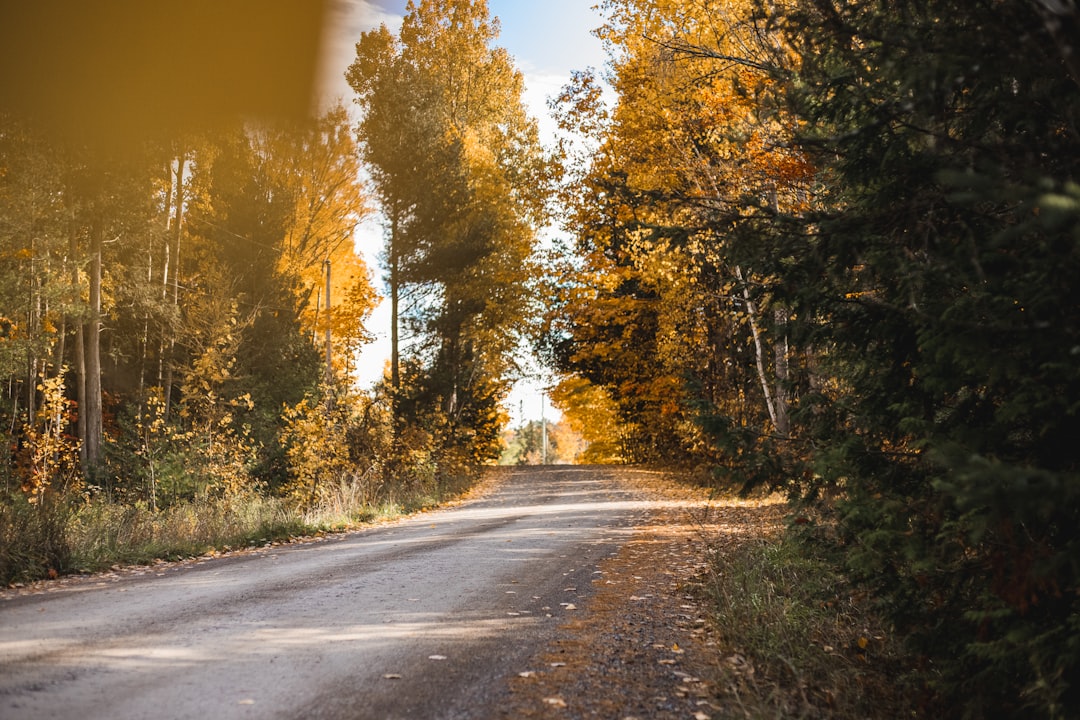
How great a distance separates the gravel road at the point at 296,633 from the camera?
13.3 feet

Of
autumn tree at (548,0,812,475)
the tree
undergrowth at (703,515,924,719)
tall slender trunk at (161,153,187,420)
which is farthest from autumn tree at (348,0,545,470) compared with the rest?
the tree

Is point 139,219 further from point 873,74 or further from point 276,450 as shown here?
point 873,74

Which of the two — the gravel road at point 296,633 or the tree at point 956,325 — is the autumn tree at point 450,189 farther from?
the tree at point 956,325

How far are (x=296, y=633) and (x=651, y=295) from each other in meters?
20.4

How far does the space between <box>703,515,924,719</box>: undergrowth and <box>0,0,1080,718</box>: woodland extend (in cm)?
30

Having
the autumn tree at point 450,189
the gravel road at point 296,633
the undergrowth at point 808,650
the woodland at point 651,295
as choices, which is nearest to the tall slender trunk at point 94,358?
the woodland at point 651,295

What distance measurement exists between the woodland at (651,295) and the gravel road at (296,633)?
6.76 feet

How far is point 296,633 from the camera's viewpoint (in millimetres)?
5445

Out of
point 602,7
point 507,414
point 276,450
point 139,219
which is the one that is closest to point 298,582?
point 602,7

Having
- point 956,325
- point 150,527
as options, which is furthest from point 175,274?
point 956,325

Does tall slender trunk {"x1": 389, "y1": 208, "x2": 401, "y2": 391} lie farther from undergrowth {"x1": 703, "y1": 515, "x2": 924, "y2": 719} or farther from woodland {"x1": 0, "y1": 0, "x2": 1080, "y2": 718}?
undergrowth {"x1": 703, "y1": 515, "x2": 924, "y2": 719}

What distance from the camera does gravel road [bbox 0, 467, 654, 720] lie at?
4.07m

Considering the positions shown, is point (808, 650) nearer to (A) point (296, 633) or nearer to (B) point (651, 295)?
(A) point (296, 633)

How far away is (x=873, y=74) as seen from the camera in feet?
14.2
